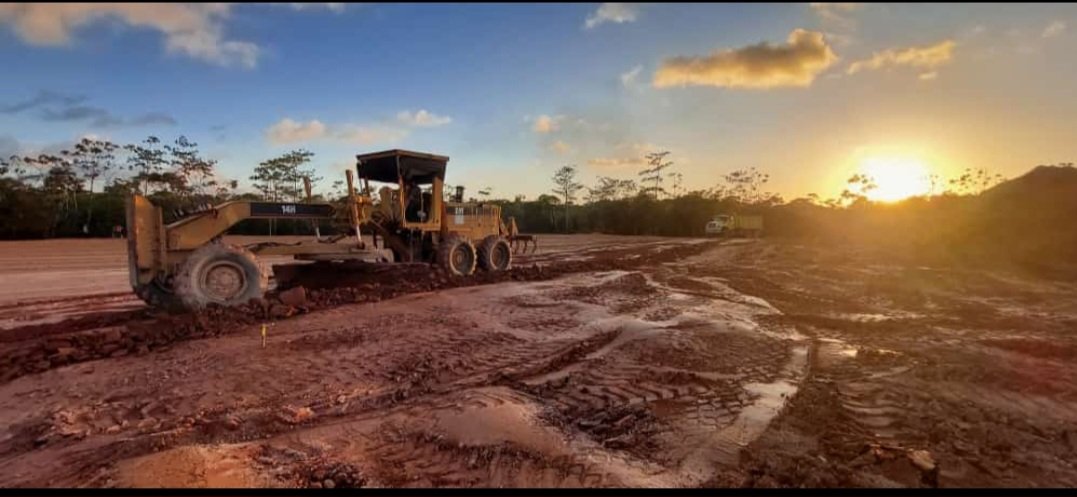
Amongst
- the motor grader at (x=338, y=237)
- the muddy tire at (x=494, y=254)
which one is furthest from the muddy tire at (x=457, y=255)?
the muddy tire at (x=494, y=254)

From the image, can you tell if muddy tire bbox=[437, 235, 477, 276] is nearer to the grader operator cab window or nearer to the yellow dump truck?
the grader operator cab window

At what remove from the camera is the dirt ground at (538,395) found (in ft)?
11.5

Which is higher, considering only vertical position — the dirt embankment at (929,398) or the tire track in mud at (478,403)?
the tire track in mud at (478,403)

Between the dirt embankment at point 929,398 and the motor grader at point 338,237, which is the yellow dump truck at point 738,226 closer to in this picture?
the motor grader at point 338,237

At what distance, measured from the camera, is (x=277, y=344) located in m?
6.71

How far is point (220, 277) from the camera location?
28.4ft

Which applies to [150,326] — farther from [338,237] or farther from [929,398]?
[929,398]

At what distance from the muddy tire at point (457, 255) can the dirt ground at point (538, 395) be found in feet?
9.84

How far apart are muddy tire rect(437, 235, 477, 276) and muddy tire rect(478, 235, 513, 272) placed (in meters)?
0.52

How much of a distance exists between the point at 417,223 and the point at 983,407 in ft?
34.4

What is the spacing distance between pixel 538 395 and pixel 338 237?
7.49 metres

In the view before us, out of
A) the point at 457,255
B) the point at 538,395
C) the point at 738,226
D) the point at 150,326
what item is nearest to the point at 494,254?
the point at 457,255

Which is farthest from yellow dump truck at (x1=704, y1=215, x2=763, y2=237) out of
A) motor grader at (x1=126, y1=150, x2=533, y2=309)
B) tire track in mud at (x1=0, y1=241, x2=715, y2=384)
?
tire track in mud at (x1=0, y1=241, x2=715, y2=384)

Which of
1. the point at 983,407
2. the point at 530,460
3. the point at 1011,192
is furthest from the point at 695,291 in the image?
the point at 1011,192
